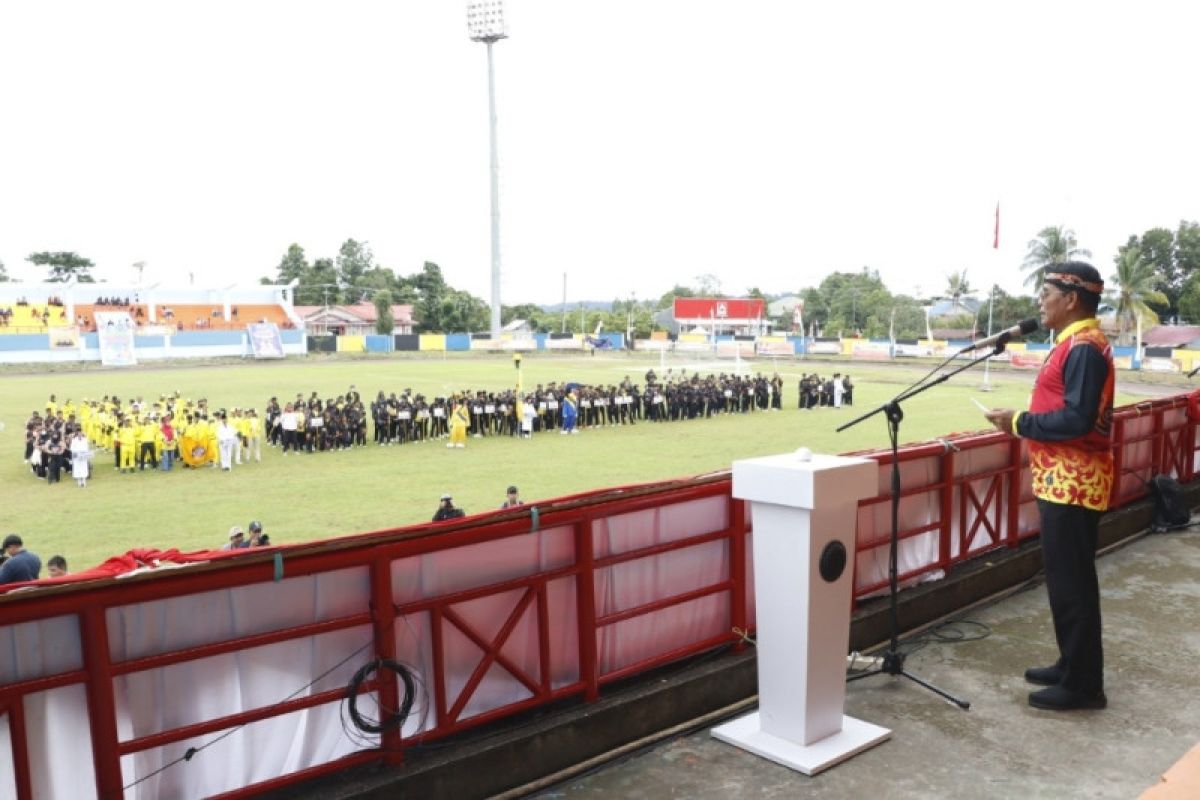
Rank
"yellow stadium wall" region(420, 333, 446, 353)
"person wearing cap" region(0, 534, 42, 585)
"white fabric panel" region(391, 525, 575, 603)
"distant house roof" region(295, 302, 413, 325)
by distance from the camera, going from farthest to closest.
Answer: "distant house roof" region(295, 302, 413, 325)
"yellow stadium wall" region(420, 333, 446, 353)
"person wearing cap" region(0, 534, 42, 585)
"white fabric panel" region(391, 525, 575, 603)

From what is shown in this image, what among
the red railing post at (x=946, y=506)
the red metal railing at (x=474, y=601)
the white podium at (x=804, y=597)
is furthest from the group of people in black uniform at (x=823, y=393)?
the white podium at (x=804, y=597)

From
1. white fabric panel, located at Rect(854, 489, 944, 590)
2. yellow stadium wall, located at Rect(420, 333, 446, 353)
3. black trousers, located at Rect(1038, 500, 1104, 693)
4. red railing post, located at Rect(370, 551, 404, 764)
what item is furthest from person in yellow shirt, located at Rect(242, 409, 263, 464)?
yellow stadium wall, located at Rect(420, 333, 446, 353)

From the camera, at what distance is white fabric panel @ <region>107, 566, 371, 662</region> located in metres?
2.91

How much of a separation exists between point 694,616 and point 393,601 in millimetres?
1733

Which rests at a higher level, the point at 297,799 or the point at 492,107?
the point at 492,107

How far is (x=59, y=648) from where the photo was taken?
276 cm

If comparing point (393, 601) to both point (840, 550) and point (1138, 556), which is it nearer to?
point (840, 550)

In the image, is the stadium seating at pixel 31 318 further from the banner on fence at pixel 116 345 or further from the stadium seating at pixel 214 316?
the banner on fence at pixel 116 345

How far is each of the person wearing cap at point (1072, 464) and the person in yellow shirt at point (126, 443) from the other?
704 inches

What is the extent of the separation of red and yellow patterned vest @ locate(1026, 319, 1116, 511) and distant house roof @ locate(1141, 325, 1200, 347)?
199ft

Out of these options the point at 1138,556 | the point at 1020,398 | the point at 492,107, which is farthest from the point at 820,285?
the point at 1138,556

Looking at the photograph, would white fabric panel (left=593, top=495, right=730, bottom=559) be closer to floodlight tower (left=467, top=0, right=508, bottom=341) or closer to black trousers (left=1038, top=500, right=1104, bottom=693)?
black trousers (left=1038, top=500, right=1104, bottom=693)

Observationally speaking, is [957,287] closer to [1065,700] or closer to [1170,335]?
[1170,335]

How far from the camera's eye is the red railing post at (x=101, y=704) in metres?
2.78
